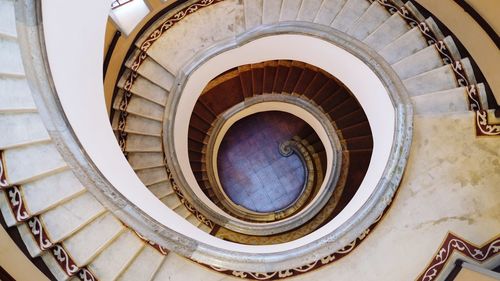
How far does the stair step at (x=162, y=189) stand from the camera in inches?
227

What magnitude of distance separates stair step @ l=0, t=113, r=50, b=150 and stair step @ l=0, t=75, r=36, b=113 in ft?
0.29

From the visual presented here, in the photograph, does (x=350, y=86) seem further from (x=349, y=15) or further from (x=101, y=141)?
(x=101, y=141)

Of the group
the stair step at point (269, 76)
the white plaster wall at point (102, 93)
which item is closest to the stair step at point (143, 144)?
the white plaster wall at point (102, 93)

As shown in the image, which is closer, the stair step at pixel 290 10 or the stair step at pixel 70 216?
the stair step at pixel 70 216

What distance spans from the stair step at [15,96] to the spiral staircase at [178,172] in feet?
0.04

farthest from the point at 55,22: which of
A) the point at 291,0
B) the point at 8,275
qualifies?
the point at 291,0

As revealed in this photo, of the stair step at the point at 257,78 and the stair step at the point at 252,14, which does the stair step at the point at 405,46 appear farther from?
the stair step at the point at 257,78

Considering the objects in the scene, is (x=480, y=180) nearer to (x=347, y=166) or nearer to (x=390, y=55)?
(x=390, y=55)

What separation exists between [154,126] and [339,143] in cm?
374

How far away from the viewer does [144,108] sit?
580cm

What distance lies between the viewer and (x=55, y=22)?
3.24 meters

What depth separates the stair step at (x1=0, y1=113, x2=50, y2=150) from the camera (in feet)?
11.0

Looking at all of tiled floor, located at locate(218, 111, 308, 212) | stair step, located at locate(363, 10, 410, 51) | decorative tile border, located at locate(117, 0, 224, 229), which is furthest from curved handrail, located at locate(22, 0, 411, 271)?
tiled floor, located at locate(218, 111, 308, 212)

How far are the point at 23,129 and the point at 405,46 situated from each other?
15.3ft
